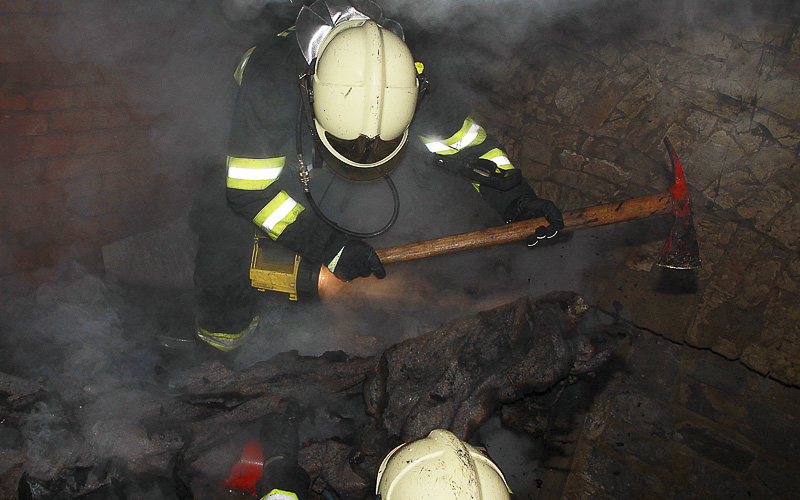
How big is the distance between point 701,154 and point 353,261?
2.39 m

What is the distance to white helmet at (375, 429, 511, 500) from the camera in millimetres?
1850

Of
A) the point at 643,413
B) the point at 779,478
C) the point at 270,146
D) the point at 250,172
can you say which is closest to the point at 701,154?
the point at 643,413

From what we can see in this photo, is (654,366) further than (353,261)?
Yes

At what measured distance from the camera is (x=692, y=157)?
291 cm

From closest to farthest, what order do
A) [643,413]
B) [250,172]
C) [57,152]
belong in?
[250,172] < [643,413] < [57,152]

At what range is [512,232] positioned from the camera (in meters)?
2.77

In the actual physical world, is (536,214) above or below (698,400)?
above

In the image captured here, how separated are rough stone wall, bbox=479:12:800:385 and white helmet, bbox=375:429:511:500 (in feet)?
5.83

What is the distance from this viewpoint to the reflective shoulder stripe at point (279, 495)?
7.10 feet

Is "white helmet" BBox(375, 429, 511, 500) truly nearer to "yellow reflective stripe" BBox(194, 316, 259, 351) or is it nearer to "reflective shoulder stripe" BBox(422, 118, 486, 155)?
"yellow reflective stripe" BBox(194, 316, 259, 351)

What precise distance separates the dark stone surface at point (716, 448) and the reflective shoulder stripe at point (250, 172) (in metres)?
3.11

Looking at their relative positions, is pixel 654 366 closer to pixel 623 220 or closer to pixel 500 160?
pixel 623 220

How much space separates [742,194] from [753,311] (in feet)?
2.42

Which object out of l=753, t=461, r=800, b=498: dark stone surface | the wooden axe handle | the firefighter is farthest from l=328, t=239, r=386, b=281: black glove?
l=753, t=461, r=800, b=498: dark stone surface
